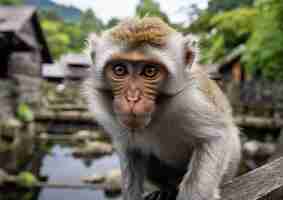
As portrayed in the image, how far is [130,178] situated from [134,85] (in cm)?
95

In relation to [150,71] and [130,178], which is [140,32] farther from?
[130,178]

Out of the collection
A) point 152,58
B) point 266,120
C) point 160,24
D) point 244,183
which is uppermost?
point 160,24

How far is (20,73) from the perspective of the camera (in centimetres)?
2100

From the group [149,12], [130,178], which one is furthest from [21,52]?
[130,178]

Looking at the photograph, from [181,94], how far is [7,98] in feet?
56.7

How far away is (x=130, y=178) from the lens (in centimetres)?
268

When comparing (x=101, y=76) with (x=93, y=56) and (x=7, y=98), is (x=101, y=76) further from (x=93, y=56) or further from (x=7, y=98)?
(x=7, y=98)

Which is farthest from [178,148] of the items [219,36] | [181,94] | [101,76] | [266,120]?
[219,36]

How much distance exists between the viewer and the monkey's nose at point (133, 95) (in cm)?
186

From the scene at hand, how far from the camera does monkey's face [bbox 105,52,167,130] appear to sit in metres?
1.87

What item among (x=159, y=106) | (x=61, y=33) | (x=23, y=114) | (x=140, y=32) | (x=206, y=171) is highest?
(x=61, y=33)

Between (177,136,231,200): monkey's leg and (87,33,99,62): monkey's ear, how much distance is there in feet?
2.56

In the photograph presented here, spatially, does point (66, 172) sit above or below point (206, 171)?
below

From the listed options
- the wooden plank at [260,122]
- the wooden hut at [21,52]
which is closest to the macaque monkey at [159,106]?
the wooden plank at [260,122]
